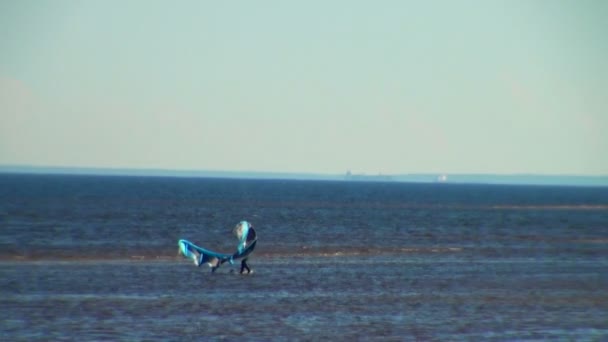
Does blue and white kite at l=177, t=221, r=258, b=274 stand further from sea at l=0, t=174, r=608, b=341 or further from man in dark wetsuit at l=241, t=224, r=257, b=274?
sea at l=0, t=174, r=608, b=341

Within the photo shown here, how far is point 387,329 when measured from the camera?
1075 inches

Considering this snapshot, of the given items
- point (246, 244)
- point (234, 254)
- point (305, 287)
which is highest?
point (246, 244)

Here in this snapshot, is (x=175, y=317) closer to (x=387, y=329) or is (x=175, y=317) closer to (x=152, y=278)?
(x=387, y=329)

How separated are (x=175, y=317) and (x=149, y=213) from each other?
70361mm

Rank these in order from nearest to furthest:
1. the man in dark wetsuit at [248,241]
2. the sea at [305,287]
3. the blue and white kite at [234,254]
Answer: the sea at [305,287]
the man in dark wetsuit at [248,241]
the blue and white kite at [234,254]

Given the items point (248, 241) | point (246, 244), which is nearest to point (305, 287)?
point (246, 244)

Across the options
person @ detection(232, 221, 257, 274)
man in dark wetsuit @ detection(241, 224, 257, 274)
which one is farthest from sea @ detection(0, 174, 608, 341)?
person @ detection(232, 221, 257, 274)

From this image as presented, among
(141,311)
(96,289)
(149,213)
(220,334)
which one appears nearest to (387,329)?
(220,334)

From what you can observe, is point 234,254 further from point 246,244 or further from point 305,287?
point 305,287

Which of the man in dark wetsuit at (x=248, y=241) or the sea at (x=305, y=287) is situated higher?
the man in dark wetsuit at (x=248, y=241)

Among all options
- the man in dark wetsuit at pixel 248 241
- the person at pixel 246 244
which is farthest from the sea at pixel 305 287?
the person at pixel 246 244

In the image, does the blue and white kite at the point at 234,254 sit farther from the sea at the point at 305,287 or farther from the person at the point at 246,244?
the sea at the point at 305,287

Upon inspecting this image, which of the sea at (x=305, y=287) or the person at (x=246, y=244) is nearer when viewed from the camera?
the sea at (x=305, y=287)

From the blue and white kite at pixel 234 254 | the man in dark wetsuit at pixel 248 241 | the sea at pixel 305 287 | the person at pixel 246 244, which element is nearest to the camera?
the sea at pixel 305 287
